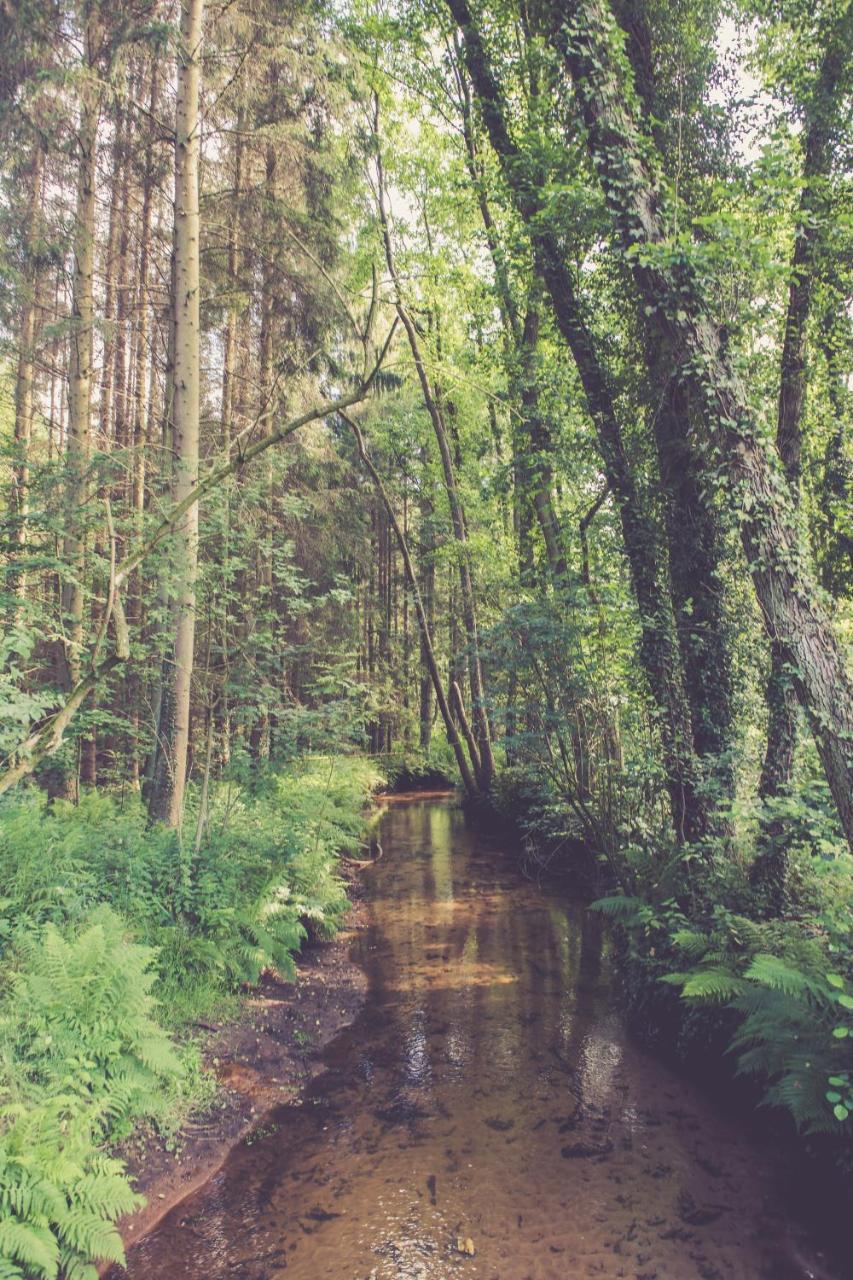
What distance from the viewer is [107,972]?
4164 millimetres

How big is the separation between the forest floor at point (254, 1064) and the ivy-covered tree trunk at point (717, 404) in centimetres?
460

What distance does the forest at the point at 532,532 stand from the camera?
4168 mm

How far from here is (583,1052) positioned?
5.68 meters

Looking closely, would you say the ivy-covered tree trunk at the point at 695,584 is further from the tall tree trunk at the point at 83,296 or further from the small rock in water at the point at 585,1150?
the tall tree trunk at the point at 83,296

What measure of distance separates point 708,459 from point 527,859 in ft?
27.4

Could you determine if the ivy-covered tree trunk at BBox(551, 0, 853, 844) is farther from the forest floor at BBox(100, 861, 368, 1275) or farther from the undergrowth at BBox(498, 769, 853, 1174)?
the forest floor at BBox(100, 861, 368, 1275)

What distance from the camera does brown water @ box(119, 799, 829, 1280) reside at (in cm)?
358

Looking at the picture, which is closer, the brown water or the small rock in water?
the brown water

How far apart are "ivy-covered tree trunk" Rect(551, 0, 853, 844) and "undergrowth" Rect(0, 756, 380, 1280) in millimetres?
4675

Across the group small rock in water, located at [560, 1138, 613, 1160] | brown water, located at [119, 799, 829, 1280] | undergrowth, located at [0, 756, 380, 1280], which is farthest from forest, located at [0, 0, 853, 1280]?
small rock in water, located at [560, 1138, 613, 1160]

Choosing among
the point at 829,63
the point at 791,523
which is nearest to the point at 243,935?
the point at 791,523

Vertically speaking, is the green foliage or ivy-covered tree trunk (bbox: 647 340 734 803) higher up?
ivy-covered tree trunk (bbox: 647 340 734 803)

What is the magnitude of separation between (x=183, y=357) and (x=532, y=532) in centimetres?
573

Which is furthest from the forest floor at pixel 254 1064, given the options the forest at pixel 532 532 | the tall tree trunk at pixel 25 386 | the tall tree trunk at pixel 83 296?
the tall tree trunk at pixel 83 296
